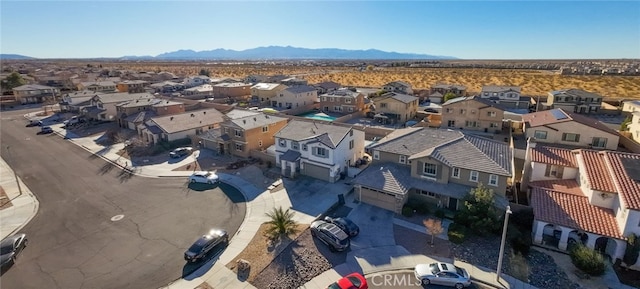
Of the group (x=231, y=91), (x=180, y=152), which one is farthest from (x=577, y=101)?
(x=231, y=91)

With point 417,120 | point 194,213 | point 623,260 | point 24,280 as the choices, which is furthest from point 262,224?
point 417,120

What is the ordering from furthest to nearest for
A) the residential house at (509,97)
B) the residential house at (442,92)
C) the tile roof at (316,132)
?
the residential house at (442,92)
the residential house at (509,97)
the tile roof at (316,132)

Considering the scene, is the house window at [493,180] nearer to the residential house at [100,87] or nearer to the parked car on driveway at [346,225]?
the parked car on driveway at [346,225]

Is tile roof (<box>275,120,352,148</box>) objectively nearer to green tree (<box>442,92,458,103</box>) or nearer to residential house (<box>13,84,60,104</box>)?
green tree (<box>442,92,458,103</box>)

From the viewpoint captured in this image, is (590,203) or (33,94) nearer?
(590,203)

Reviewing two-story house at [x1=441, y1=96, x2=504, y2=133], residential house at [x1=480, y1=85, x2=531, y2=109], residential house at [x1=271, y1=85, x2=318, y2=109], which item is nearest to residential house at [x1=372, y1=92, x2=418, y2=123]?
two-story house at [x1=441, y1=96, x2=504, y2=133]

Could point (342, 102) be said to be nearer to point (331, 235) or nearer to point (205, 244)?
point (331, 235)

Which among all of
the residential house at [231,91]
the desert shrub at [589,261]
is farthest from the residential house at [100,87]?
the desert shrub at [589,261]
